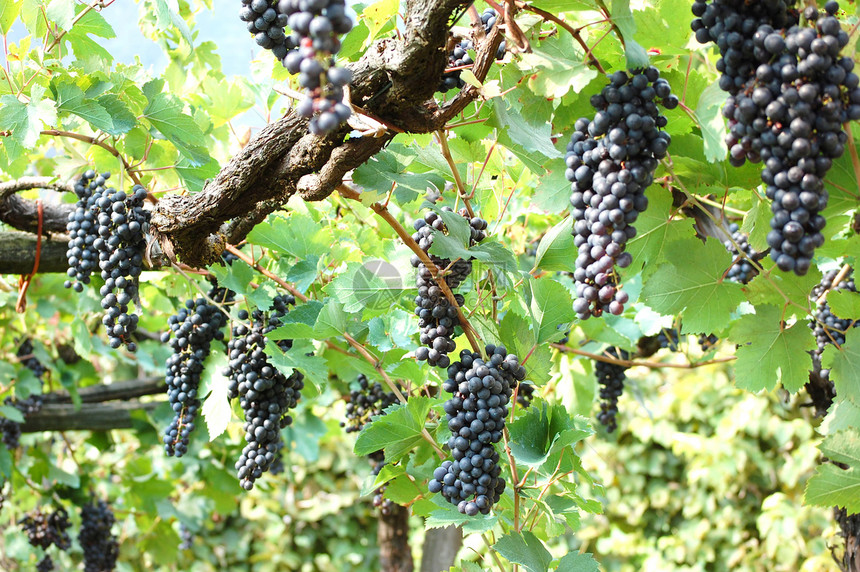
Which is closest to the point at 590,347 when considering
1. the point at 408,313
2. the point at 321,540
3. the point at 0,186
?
the point at 408,313

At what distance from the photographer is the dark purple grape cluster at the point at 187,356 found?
1942mm

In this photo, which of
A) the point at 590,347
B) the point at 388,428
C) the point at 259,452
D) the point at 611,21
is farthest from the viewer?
the point at 590,347

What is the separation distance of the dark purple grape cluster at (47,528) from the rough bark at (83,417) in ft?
1.51

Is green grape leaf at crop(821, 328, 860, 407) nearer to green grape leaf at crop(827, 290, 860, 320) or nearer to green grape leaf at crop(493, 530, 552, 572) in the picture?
green grape leaf at crop(827, 290, 860, 320)

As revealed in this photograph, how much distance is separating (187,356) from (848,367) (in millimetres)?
1543

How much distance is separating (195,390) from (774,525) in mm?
3770

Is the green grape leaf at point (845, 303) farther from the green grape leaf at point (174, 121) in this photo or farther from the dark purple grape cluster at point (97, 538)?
the dark purple grape cluster at point (97, 538)

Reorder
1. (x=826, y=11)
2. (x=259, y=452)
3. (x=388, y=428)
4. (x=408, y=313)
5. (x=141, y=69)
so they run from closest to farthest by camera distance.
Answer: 1. (x=826, y=11)
2. (x=388, y=428)
3. (x=408, y=313)
4. (x=259, y=452)
5. (x=141, y=69)

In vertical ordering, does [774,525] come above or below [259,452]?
below

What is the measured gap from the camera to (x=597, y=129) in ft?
3.08

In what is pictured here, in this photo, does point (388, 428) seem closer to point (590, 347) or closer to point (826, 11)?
point (826, 11)

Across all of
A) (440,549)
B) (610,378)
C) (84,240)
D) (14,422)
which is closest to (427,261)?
(84,240)

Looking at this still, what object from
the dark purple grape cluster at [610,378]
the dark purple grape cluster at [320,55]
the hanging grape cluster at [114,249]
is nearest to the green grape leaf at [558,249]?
the dark purple grape cluster at [320,55]

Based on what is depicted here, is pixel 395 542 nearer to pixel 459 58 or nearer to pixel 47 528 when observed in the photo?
pixel 47 528
